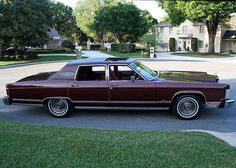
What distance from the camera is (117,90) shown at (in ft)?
23.9

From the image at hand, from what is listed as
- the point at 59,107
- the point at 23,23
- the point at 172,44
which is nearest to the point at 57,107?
the point at 59,107

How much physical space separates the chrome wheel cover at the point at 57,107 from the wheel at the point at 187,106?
2705mm

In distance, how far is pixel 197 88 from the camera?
275 inches

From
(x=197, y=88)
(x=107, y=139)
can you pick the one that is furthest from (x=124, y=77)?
(x=107, y=139)

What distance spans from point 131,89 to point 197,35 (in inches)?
2053

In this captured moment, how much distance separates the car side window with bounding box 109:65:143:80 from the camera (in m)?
7.46

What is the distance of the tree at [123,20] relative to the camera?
5569 centimetres

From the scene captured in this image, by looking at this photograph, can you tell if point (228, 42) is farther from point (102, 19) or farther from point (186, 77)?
point (186, 77)

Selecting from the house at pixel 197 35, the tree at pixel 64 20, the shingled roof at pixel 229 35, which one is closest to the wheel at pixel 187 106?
the house at pixel 197 35

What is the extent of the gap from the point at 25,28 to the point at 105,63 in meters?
23.0

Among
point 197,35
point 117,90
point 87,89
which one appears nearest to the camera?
point 117,90

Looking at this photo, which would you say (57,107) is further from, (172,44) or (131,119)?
(172,44)

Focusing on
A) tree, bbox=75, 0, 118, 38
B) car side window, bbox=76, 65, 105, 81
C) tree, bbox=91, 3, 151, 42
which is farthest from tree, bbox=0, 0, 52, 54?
tree, bbox=75, 0, 118, 38

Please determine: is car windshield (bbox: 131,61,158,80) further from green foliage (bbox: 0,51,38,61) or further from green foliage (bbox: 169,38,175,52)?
green foliage (bbox: 169,38,175,52)
